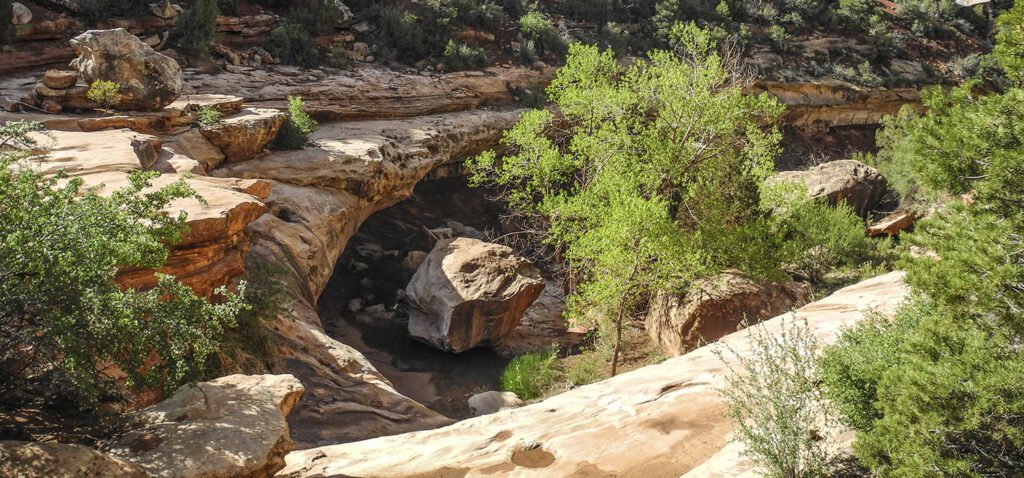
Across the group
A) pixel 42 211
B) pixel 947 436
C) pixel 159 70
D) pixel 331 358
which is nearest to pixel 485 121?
pixel 159 70

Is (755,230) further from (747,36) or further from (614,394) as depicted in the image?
(747,36)

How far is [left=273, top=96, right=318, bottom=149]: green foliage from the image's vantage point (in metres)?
18.9

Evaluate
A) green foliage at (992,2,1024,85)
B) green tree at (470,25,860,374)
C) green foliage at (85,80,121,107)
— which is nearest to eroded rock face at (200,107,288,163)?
green foliage at (85,80,121,107)

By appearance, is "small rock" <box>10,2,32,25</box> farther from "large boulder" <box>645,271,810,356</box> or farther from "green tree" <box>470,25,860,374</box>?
"large boulder" <box>645,271,810,356</box>

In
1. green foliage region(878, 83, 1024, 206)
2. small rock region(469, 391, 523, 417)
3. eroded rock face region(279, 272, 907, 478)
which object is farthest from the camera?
small rock region(469, 391, 523, 417)

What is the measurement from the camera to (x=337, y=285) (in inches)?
851

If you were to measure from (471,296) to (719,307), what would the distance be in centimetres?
699

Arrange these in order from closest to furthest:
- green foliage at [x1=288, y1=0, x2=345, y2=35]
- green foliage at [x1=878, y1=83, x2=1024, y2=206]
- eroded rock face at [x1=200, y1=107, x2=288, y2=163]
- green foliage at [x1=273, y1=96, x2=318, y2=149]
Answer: green foliage at [x1=878, y1=83, x2=1024, y2=206]
eroded rock face at [x1=200, y1=107, x2=288, y2=163]
green foliage at [x1=273, y1=96, x2=318, y2=149]
green foliage at [x1=288, y1=0, x2=345, y2=35]

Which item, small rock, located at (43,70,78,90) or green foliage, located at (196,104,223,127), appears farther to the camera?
green foliage, located at (196,104,223,127)

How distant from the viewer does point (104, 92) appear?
16047mm

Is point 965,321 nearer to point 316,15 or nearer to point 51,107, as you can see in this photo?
point 51,107

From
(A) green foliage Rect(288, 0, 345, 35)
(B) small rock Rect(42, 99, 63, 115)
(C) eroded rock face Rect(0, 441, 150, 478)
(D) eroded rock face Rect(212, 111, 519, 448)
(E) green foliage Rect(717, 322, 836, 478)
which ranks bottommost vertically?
(D) eroded rock face Rect(212, 111, 519, 448)

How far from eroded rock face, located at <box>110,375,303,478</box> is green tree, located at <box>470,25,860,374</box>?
8509 millimetres

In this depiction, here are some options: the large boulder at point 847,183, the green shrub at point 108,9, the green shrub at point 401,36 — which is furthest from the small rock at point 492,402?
the green shrub at point 108,9
